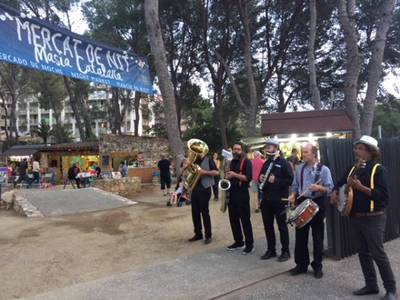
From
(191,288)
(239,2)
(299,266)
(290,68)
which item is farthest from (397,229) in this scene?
(290,68)

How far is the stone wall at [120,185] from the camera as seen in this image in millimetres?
14375

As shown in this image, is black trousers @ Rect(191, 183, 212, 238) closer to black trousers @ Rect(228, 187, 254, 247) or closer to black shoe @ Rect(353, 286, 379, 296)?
black trousers @ Rect(228, 187, 254, 247)

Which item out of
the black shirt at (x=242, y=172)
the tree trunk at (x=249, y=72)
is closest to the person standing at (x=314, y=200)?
the black shirt at (x=242, y=172)

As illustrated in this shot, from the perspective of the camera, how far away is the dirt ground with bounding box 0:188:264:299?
486 centimetres

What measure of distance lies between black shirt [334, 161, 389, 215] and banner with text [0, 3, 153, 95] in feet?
22.8

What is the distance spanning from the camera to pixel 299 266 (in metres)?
4.61

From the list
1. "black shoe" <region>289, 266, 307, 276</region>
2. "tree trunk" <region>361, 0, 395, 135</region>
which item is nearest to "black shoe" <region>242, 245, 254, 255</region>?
"black shoe" <region>289, 266, 307, 276</region>

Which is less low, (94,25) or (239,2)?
(94,25)

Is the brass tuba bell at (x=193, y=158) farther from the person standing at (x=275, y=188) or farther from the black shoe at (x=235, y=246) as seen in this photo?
the person standing at (x=275, y=188)

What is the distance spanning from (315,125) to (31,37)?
922cm

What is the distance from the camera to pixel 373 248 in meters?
3.81

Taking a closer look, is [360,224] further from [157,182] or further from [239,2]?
[157,182]

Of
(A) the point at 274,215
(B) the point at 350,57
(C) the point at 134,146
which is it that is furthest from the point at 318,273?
(C) the point at 134,146

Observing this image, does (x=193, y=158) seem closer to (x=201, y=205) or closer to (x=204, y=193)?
(x=204, y=193)
